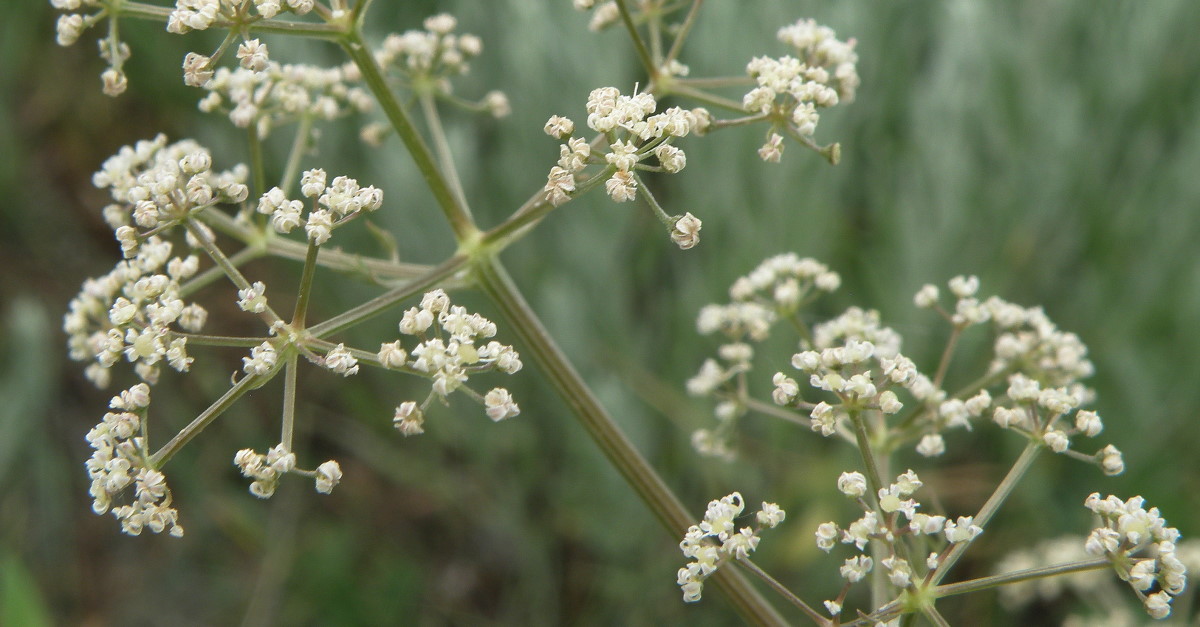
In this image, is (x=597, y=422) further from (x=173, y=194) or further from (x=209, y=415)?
(x=173, y=194)

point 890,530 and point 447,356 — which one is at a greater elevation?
point 447,356

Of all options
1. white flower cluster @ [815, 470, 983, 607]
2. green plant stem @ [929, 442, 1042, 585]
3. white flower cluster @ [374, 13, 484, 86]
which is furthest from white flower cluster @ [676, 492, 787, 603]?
white flower cluster @ [374, 13, 484, 86]

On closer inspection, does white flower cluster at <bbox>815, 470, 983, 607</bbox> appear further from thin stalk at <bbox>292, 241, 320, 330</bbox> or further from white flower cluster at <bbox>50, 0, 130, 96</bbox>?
white flower cluster at <bbox>50, 0, 130, 96</bbox>

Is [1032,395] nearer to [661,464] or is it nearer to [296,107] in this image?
[296,107]

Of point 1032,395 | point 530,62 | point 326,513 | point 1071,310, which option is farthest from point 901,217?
point 326,513

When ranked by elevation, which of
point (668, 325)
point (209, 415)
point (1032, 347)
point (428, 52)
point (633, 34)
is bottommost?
point (209, 415)

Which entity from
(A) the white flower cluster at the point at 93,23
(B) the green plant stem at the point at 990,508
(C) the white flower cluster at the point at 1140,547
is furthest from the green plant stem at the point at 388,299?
(C) the white flower cluster at the point at 1140,547

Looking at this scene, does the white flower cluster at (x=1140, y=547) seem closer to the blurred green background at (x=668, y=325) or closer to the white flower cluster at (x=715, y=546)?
the white flower cluster at (x=715, y=546)

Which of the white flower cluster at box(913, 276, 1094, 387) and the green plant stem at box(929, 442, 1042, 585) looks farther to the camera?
the white flower cluster at box(913, 276, 1094, 387)

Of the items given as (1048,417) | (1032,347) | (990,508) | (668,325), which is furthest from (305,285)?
(668,325)
